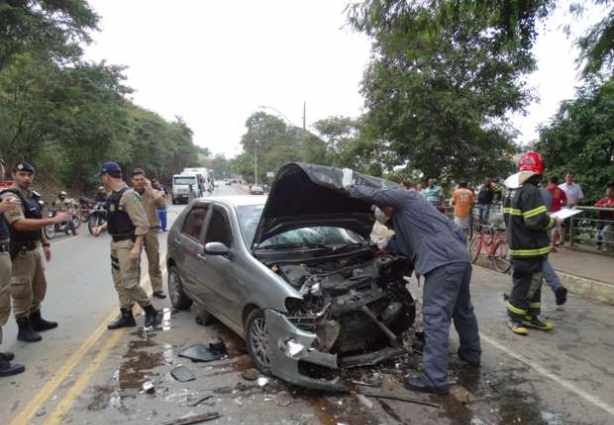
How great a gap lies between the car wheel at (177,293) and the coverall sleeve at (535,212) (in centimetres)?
410

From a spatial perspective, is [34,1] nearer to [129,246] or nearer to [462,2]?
[129,246]

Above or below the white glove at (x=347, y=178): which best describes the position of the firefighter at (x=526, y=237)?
below

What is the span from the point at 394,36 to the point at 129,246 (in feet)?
14.0

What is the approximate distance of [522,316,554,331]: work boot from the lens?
5369 millimetres

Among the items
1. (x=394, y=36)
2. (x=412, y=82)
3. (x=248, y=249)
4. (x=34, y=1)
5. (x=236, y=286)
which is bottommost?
(x=236, y=286)

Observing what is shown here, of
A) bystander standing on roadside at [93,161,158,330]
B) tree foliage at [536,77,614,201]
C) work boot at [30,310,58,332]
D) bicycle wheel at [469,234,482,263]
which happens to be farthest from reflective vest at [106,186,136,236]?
tree foliage at [536,77,614,201]

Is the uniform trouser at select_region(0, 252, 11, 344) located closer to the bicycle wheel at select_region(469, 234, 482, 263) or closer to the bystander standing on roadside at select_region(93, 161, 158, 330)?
the bystander standing on roadside at select_region(93, 161, 158, 330)

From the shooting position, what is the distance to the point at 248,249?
4.37m

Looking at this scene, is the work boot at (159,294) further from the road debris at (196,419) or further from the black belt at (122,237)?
the road debris at (196,419)

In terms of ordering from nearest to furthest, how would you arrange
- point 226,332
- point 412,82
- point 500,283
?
point 226,332
point 500,283
point 412,82

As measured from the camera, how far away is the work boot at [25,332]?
4957 mm

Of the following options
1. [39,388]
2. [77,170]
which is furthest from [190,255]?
[77,170]

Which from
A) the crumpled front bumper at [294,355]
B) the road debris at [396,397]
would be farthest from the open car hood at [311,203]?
the road debris at [396,397]

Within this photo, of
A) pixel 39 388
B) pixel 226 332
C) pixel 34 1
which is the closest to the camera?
pixel 39 388
